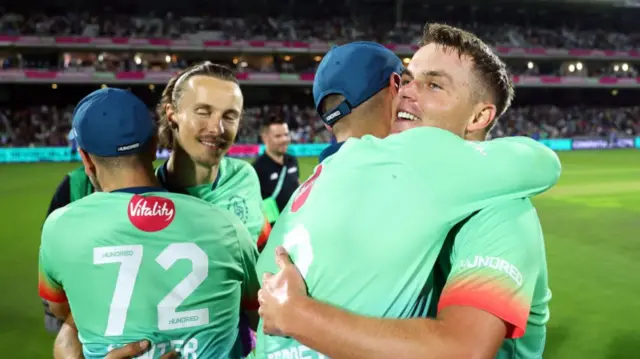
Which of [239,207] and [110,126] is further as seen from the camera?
[239,207]

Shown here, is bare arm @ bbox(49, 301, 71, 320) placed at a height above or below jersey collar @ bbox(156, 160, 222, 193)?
below

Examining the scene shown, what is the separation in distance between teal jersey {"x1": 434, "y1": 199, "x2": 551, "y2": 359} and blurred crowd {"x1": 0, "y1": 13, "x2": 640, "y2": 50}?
128ft

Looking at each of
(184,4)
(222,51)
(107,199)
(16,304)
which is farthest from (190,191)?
(184,4)

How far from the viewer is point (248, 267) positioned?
2.43 metres

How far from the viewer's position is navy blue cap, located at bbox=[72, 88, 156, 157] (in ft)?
7.16

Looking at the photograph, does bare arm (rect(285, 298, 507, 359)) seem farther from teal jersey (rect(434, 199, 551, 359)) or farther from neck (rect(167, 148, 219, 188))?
neck (rect(167, 148, 219, 188))

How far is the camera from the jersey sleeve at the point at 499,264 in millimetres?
1278

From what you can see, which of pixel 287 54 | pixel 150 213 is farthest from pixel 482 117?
pixel 287 54

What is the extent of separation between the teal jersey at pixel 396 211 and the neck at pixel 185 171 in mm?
2083

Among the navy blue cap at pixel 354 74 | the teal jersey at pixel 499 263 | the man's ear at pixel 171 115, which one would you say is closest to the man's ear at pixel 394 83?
the navy blue cap at pixel 354 74

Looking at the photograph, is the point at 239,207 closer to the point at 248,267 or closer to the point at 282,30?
the point at 248,267

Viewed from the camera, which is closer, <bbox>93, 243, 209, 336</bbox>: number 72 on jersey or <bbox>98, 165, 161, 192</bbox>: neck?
<bbox>93, 243, 209, 336</bbox>: number 72 on jersey

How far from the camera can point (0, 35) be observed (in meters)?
33.9

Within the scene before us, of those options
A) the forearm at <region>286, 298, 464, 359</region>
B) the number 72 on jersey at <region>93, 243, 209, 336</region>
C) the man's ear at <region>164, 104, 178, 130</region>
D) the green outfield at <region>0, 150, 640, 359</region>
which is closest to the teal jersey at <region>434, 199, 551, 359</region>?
the forearm at <region>286, 298, 464, 359</region>
